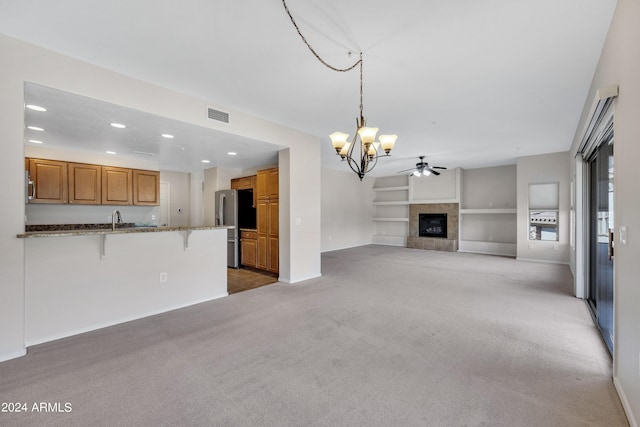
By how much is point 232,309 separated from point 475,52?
13.0 feet

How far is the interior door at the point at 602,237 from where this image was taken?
100 inches

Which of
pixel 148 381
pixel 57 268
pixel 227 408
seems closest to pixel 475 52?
pixel 227 408

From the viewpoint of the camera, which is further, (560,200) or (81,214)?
(560,200)

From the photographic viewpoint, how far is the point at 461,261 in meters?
6.81

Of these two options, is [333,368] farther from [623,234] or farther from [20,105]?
[20,105]

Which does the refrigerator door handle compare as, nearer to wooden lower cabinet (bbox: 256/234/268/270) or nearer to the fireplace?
wooden lower cabinet (bbox: 256/234/268/270)

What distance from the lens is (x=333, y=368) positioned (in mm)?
2178

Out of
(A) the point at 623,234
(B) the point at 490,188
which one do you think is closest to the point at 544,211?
(B) the point at 490,188

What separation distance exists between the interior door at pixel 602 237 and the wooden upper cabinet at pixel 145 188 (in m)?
7.32

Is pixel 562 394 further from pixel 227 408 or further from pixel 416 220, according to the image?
pixel 416 220

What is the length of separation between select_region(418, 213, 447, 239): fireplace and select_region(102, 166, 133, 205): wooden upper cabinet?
8501 millimetres

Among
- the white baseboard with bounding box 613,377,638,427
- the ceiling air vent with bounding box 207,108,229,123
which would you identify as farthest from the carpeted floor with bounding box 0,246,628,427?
the ceiling air vent with bounding box 207,108,229,123

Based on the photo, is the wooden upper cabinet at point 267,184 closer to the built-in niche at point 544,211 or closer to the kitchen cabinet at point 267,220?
the kitchen cabinet at point 267,220

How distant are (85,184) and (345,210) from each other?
6943 millimetres
